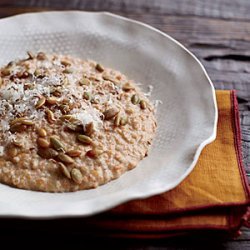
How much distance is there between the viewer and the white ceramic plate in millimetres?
2244

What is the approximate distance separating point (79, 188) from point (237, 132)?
954mm

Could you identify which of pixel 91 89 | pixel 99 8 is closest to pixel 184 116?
pixel 91 89

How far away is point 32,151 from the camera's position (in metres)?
2.47

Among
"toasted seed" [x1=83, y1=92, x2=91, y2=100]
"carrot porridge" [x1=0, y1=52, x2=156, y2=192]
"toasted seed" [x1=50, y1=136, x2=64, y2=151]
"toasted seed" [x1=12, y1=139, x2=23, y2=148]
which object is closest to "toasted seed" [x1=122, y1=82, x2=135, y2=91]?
"carrot porridge" [x1=0, y1=52, x2=156, y2=192]

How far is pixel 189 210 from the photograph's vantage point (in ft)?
7.59

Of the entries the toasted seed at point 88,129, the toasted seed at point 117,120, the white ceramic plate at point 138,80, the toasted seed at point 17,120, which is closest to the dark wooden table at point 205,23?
the white ceramic plate at point 138,80

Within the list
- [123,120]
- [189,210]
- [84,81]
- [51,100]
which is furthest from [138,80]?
[189,210]

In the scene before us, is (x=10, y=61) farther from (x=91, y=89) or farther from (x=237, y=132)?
(x=237, y=132)

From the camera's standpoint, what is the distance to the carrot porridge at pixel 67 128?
241 cm

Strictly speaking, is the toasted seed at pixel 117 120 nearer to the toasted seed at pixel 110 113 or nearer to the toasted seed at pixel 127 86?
the toasted seed at pixel 110 113

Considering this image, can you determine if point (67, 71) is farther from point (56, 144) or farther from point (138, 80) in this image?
point (56, 144)

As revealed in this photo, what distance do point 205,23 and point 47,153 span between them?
84.4 inches

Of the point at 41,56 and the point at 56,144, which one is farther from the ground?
the point at 41,56

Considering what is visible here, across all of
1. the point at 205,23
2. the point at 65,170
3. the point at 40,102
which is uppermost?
the point at 205,23
